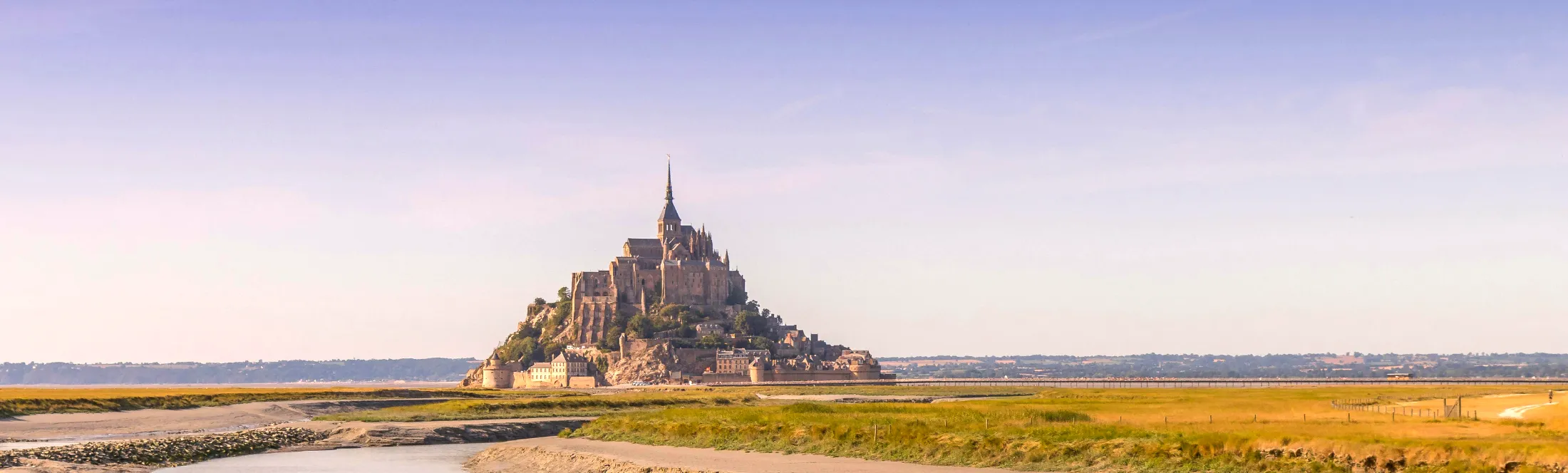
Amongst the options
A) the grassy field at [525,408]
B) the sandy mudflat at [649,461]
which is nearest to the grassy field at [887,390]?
the grassy field at [525,408]

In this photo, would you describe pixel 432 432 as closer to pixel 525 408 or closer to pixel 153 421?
pixel 153 421

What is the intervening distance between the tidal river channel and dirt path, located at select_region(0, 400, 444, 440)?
1252 cm

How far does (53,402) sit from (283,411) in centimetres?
1487

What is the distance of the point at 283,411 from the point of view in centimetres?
9925

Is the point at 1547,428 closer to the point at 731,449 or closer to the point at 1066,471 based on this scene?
the point at 1066,471

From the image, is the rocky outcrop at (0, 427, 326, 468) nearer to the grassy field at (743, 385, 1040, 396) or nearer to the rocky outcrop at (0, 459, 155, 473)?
the rocky outcrop at (0, 459, 155, 473)

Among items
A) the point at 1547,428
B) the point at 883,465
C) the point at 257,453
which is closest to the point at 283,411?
the point at 257,453

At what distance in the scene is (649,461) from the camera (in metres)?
51.2

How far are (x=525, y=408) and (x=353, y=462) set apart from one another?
38.7 m

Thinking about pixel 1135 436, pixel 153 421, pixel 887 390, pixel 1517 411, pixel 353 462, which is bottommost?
pixel 353 462

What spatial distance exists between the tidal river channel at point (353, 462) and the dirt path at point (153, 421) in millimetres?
12521

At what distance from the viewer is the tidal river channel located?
55594 mm

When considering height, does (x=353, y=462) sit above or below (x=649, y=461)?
below

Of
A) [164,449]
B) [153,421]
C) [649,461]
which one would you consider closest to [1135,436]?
[649,461]
